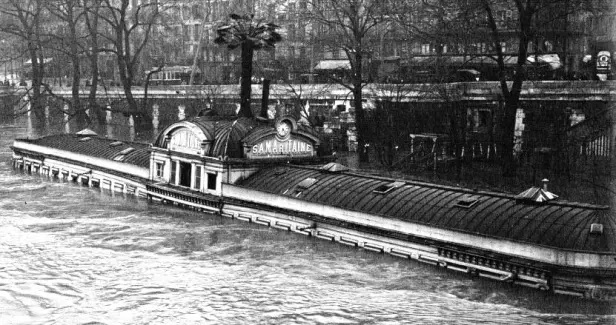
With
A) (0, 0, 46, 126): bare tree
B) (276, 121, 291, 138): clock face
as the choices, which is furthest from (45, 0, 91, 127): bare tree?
(276, 121, 291, 138): clock face

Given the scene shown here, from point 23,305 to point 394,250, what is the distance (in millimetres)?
12132

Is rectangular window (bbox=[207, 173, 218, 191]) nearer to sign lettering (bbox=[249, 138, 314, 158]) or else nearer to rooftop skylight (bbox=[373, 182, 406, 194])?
sign lettering (bbox=[249, 138, 314, 158])

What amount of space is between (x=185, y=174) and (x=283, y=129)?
5388 mm

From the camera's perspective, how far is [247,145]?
37781 mm

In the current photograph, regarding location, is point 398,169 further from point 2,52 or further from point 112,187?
point 2,52

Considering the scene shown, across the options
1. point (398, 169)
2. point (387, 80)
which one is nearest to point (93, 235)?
point (398, 169)

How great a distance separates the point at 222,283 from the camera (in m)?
27.1

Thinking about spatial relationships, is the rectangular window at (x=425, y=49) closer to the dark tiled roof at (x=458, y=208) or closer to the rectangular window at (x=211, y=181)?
the rectangular window at (x=211, y=181)

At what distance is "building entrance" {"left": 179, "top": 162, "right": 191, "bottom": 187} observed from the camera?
4028 cm

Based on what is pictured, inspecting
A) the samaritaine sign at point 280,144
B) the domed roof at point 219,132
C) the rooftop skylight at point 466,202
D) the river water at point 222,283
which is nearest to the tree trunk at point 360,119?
the domed roof at point 219,132

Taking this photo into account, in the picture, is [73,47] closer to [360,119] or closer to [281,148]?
[360,119]

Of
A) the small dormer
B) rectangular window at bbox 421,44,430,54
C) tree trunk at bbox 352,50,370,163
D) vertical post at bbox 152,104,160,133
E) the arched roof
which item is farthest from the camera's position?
vertical post at bbox 152,104,160,133

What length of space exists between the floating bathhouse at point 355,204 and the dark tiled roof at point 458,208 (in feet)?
0.14

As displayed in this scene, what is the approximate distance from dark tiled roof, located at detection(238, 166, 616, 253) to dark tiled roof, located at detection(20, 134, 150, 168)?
11006 millimetres
